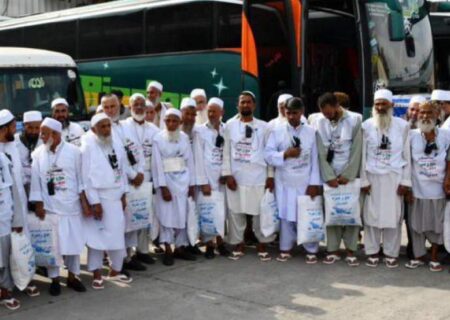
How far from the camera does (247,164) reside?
777 cm

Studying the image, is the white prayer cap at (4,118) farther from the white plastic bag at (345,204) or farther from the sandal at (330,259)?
the sandal at (330,259)

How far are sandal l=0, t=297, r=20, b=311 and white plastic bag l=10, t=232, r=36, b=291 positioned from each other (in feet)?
0.40

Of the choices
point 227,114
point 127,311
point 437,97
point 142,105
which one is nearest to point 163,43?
point 227,114

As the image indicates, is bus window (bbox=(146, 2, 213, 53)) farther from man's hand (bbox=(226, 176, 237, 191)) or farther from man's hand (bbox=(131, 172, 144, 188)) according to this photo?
man's hand (bbox=(131, 172, 144, 188))

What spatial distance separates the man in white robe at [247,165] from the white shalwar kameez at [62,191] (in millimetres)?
1910

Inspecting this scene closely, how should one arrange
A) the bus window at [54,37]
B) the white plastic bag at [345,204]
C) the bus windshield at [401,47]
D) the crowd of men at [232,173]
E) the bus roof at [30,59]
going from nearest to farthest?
the crowd of men at [232,173], the white plastic bag at [345,204], the bus roof at [30,59], the bus windshield at [401,47], the bus window at [54,37]

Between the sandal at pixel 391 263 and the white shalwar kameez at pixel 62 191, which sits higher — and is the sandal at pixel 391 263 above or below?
below

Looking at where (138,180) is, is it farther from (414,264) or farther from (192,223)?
(414,264)

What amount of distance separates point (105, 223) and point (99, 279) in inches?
21.9

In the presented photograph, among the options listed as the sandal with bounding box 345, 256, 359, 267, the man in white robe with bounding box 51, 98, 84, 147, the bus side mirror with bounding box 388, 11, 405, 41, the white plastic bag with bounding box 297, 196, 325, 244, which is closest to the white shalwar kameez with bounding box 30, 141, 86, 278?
the man in white robe with bounding box 51, 98, 84, 147

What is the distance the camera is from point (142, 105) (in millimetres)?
7730

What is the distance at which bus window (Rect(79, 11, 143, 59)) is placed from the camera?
42.3 feet

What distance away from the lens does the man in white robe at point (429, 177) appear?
23.6 ft

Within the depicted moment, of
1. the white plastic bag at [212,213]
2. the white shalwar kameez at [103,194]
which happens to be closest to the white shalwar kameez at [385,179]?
the white plastic bag at [212,213]
